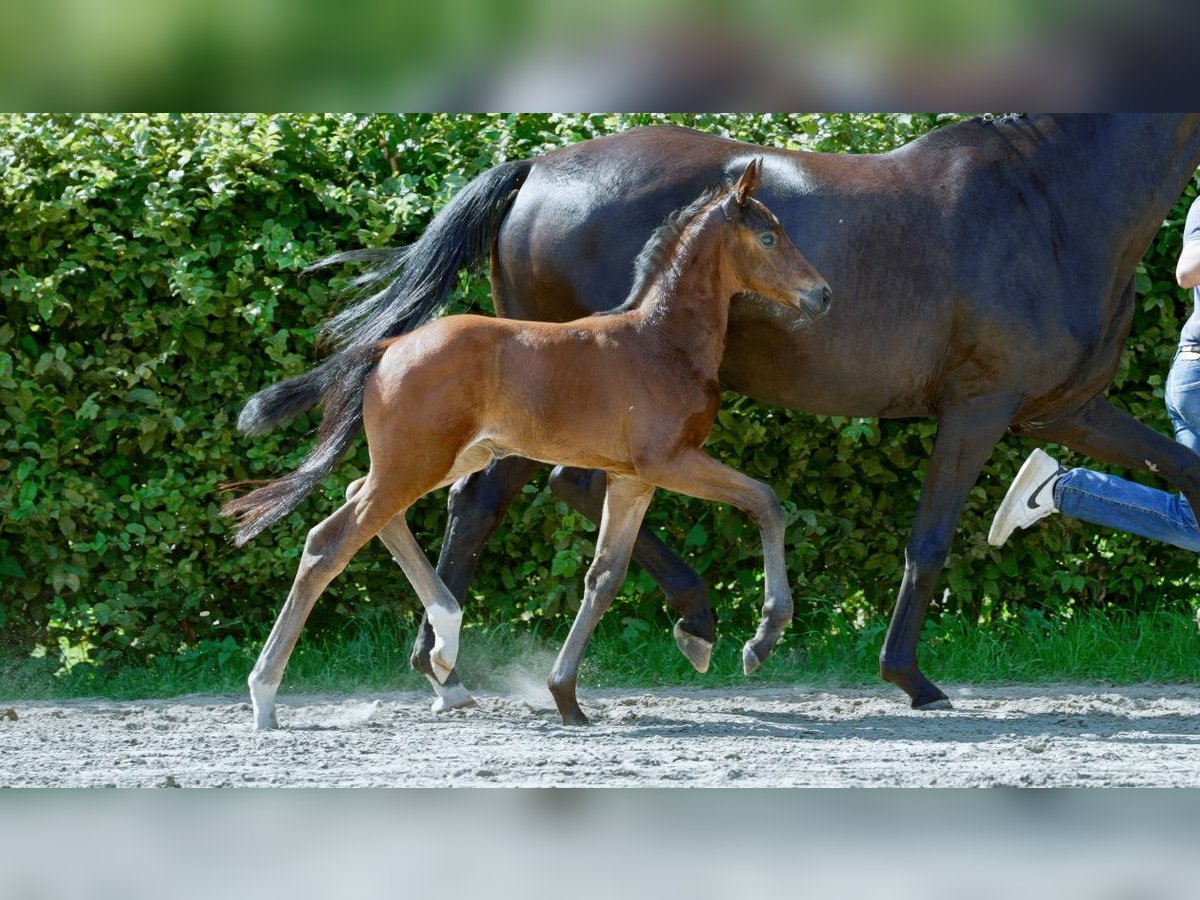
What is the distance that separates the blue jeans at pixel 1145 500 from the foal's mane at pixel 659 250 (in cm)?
188

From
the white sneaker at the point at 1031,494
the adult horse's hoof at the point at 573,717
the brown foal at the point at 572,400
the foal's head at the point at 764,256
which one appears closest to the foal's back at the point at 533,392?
the brown foal at the point at 572,400

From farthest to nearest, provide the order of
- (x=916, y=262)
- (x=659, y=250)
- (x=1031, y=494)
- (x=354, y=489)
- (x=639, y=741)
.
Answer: (x=1031, y=494), (x=916, y=262), (x=354, y=489), (x=659, y=250), (x=639, y=741)

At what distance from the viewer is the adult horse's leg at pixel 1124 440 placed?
515 centimetres

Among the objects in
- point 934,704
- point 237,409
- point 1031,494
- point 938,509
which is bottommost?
point 934,704

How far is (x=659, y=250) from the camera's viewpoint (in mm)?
4527

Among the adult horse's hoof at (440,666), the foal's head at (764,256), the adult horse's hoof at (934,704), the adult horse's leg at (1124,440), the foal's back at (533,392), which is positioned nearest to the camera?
the foal's back at (533,392)

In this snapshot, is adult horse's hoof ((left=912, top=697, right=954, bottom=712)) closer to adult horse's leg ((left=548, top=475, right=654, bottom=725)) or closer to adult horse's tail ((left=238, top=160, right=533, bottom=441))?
adult horse's leg ((left=548, top=475, right=654, bottom=725))

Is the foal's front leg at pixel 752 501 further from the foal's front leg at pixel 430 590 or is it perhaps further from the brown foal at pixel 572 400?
the foal's front leg at pixel 430 590

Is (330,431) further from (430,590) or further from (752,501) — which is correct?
(752,501)

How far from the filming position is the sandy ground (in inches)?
137

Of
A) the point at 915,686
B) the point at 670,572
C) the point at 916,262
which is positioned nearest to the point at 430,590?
the point at 670,572

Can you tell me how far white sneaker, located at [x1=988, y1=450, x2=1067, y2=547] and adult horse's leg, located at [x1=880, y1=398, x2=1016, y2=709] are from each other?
0.46 metres

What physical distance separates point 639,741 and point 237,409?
252 centimetres

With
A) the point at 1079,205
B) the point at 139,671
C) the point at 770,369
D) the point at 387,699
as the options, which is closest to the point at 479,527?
the point at 387,699
